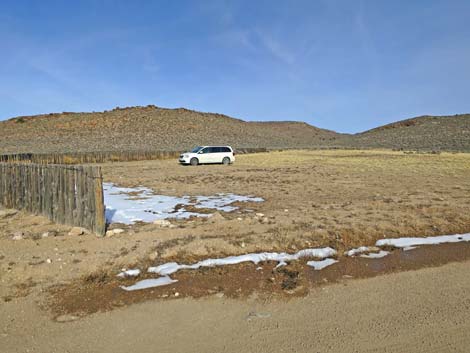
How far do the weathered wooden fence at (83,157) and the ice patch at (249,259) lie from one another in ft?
71.5

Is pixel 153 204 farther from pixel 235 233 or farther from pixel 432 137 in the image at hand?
pixel 432 137

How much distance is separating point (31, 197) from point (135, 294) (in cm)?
506

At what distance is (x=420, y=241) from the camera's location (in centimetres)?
602

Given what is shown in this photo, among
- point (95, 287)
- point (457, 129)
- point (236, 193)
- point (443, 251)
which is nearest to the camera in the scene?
point (95, 287)

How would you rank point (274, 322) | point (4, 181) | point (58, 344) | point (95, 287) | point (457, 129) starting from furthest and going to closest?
point (457, 129) → point (4, 181) → point (95, 287) → point (274, 322) → point (58, 344)

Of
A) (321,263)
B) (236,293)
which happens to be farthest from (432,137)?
(236,293)

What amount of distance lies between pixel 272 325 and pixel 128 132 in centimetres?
5981

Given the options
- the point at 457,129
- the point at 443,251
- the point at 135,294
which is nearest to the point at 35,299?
the point at 135,294

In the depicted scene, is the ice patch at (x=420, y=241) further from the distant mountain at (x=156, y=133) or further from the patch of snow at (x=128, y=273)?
the distant mountain at (x=156, y=133)

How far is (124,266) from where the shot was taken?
16.0ft

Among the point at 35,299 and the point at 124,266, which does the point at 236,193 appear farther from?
the point at 35,299

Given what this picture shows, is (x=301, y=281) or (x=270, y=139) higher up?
(x=270, y=139)

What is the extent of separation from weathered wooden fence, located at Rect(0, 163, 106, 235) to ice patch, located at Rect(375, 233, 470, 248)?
4.87m

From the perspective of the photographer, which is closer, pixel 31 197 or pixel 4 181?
pixel 31 197
